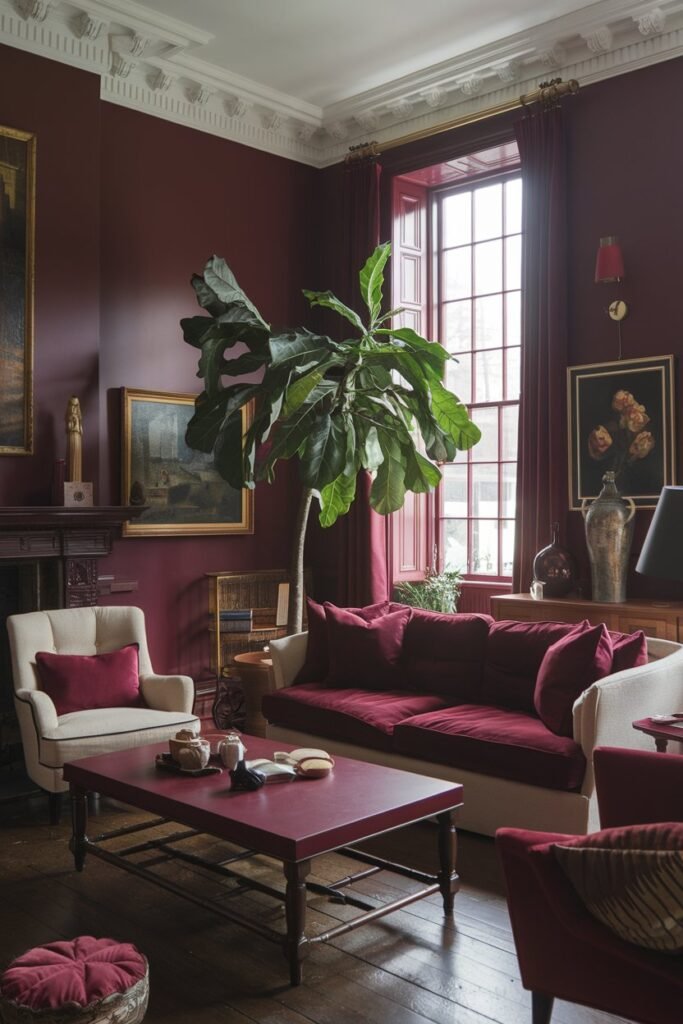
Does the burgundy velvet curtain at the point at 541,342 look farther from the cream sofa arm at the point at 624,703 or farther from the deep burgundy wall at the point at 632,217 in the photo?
the cream sofa arm at the point at 624,703

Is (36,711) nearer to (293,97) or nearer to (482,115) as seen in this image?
(482,115)

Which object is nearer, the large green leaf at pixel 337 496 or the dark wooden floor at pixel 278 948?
the dark wooden floor at pixel 278 948

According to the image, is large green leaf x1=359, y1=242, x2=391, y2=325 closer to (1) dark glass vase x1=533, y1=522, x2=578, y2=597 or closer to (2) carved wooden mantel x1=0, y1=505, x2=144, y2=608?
(1) dark glass vase x1=533, y1=522, x2=578, y2=597

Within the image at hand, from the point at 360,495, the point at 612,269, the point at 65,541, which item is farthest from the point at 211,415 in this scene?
the point at 612,269

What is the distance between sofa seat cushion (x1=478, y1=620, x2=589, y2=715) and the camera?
4.58 meters

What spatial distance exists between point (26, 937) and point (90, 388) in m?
3.33

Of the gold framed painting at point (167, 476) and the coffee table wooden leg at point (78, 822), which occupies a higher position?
the gold framed painting at point (167, 476)

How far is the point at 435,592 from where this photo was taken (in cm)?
661

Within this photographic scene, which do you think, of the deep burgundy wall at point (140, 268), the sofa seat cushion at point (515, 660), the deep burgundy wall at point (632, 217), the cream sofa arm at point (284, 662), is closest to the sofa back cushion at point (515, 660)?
the sofa seat cushion at point (515, 660)

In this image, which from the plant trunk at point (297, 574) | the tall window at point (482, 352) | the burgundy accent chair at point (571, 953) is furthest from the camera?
the tall window at point (482, 352)

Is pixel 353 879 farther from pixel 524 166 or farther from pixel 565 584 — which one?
pixel 524 166

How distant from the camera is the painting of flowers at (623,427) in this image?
545 centimetres

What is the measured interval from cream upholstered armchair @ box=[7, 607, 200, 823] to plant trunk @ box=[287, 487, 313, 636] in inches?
42.2

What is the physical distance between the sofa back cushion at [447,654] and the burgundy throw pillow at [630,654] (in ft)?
2.75
